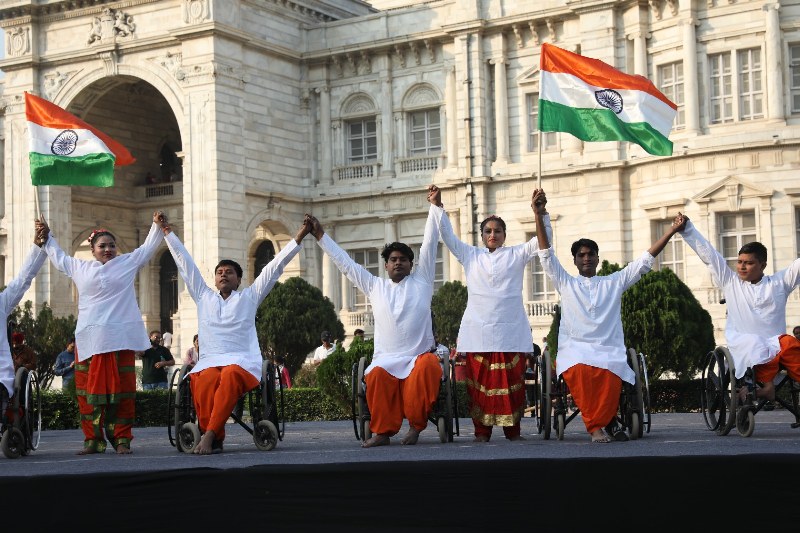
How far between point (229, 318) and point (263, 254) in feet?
86.0

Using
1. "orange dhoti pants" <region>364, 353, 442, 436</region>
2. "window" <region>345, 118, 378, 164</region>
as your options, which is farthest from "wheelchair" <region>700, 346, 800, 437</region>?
"window" <region>345, 118, 378, 164</region>

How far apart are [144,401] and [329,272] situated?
52.3 ft

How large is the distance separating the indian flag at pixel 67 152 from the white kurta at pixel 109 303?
110 inches

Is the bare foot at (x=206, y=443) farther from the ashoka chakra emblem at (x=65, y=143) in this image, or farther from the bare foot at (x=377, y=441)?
the ashoka chakra emblem at (x=65, y=143)

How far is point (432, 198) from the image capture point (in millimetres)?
10508

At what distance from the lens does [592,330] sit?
34.2 feet

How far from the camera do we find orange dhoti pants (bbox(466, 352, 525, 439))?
418 inches

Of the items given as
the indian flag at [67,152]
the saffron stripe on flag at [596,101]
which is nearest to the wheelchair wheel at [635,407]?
the saffron stripe on flag at [596,101]

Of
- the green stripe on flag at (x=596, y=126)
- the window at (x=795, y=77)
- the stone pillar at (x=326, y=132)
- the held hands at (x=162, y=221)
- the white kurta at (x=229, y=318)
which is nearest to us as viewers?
the white kurta at (x=229, y=318)

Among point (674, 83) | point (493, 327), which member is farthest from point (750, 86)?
point (493, 327)

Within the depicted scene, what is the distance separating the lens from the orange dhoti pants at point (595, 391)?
1005cm

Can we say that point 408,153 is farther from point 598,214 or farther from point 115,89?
point 115,89

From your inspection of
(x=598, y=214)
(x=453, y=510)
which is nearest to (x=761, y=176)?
(x=598, y=214)

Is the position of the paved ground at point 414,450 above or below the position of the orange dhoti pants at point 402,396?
below
